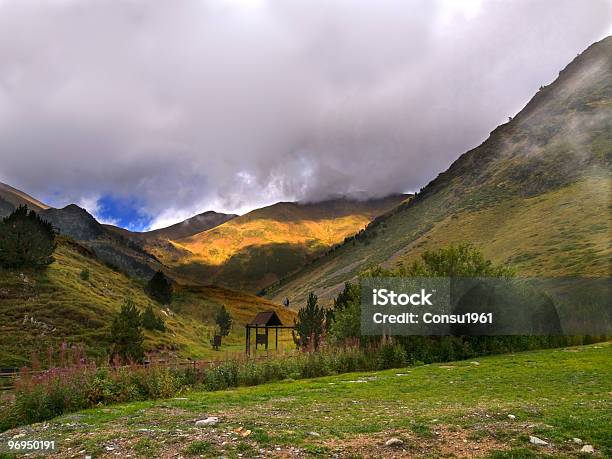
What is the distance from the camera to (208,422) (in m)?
9.29

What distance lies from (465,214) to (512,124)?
238ft

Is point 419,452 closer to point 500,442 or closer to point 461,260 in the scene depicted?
point 500,442

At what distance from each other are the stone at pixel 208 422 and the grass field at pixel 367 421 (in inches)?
6.4

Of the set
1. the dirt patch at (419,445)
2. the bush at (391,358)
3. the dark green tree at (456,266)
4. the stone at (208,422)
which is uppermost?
the dark green tree at (456,266)

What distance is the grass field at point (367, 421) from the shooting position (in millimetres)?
7340

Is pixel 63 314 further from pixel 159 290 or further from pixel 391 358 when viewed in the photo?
pixel 159 290

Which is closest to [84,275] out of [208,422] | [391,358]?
[391,358]

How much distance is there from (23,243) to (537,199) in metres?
122

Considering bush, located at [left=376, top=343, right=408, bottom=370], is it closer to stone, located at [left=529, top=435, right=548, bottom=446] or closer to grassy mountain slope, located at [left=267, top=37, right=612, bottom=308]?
stone, located at [left=529, top=435, right=548, bottom=446]

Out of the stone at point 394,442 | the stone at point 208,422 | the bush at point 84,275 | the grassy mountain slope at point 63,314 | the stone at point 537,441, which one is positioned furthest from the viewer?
the bush at point 84,275

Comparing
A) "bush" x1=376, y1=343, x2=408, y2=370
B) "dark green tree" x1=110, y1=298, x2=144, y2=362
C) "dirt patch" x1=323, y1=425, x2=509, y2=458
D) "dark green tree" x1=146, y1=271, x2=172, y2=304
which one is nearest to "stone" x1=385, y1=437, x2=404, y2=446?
"dirt patch" x1=323, y1=425, x2=509, y2=458

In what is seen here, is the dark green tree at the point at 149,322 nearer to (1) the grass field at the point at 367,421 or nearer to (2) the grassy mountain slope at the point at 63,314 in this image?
(2) the grassy mountain slope at the point at 63,314

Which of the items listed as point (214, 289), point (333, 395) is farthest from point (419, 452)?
point (214, 289)

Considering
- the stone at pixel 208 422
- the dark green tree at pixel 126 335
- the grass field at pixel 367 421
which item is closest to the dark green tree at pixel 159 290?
the dark green tree at pixel 126 335
